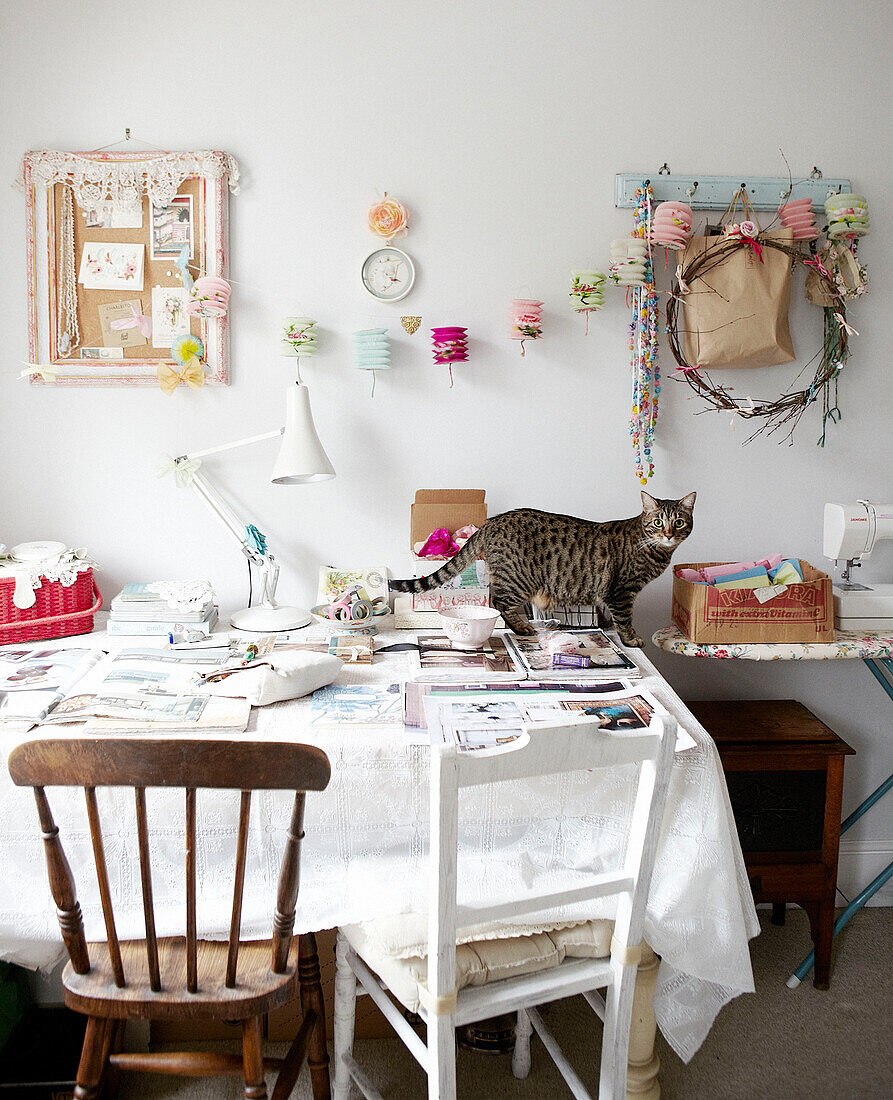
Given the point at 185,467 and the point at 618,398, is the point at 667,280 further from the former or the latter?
the point at 185,467

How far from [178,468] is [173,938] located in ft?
3.85

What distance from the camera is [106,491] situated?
2275mm

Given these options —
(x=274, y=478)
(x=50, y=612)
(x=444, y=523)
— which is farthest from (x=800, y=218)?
(x=50, y=612)

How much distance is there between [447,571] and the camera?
83.2 inches

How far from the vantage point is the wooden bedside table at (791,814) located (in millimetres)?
2104

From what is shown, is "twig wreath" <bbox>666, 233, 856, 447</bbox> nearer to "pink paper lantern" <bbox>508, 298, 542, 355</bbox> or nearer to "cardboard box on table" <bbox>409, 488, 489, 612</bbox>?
"pink paper lantern" <bbox>508, 298, 542, 355</bbox>

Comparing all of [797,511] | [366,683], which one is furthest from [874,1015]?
[366,683]

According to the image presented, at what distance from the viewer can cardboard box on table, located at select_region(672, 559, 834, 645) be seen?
79.4 inches

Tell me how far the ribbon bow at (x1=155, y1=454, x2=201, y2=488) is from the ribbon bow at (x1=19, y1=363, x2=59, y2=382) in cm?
33

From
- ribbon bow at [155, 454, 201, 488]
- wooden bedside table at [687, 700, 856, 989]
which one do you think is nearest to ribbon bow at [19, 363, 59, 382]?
ribbon bow at [155, 454, 201, 488]

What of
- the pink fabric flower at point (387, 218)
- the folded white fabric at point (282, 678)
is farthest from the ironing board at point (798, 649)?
the pink fabric flower at point (387, 218)

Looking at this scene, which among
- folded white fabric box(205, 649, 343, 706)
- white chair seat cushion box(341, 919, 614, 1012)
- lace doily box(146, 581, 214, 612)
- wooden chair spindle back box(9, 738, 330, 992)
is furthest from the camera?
lace doily box(146, 581, 214, 612)

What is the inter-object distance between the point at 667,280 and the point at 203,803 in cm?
171

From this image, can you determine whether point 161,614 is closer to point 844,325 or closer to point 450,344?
point 450,344
